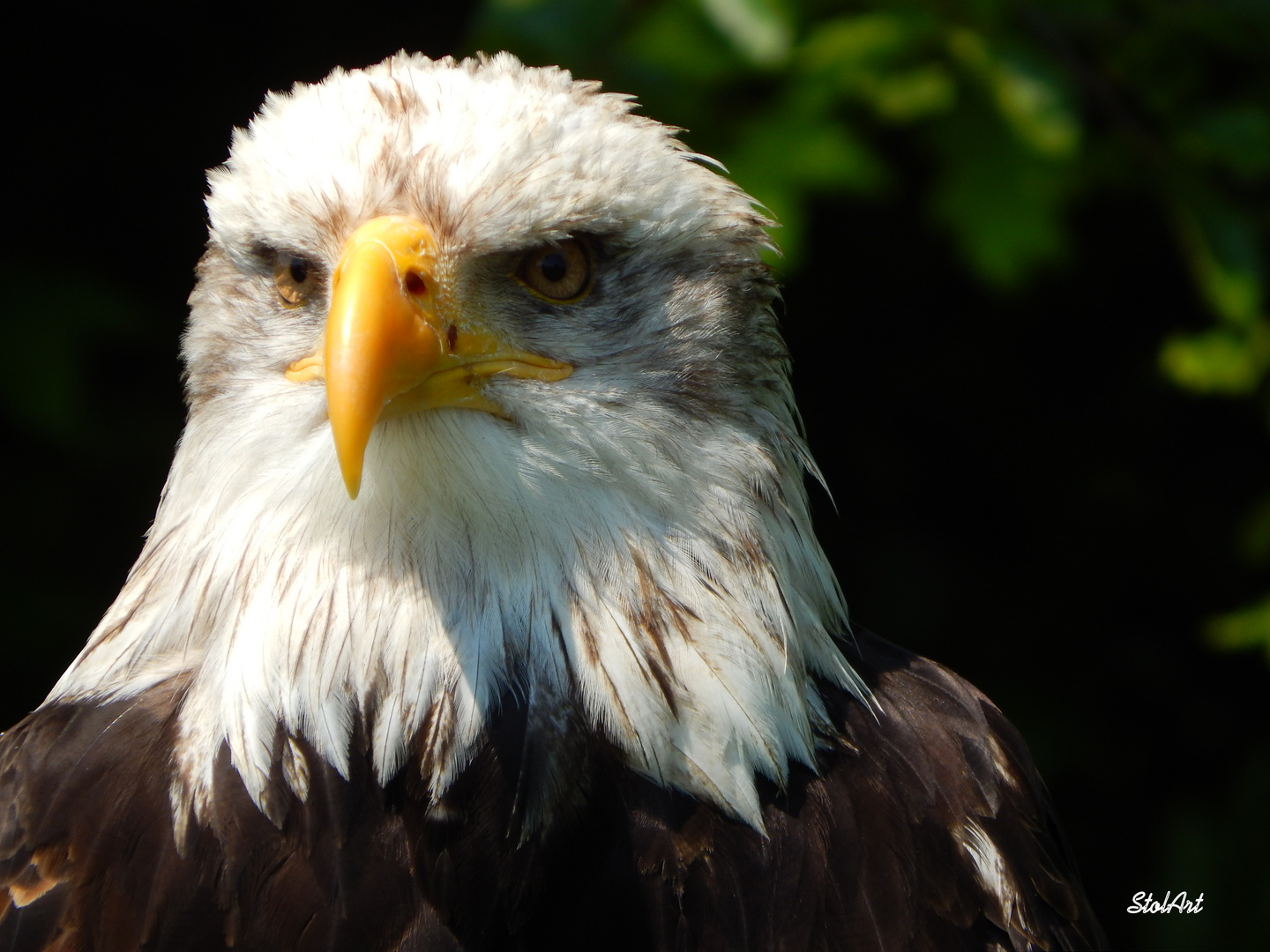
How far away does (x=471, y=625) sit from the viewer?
5.60 feet

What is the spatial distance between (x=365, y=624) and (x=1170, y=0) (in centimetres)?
231

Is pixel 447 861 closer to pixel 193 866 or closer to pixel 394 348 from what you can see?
pixel 193 866

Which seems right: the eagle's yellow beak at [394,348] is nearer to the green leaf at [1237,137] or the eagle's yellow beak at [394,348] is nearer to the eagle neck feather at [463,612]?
the eagle neck feather at [463,612]

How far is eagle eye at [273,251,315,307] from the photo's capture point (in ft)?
5.94

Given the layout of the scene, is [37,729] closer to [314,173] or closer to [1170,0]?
[314,173]

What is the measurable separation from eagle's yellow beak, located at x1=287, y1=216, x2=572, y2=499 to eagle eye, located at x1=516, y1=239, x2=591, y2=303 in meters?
0.10

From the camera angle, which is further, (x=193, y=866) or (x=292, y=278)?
(x=292, y=278)

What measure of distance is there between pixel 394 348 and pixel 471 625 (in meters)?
0.39

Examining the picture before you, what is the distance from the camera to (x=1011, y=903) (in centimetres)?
192

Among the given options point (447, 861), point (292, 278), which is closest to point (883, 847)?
point (447, 861)

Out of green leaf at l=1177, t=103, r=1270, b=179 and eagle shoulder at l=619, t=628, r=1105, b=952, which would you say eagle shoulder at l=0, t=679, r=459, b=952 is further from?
green leaf at l=1177, t=103, r=1270, b=179

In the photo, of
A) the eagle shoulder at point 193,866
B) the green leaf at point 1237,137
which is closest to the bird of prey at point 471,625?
the eagle shoulder at point 193,866

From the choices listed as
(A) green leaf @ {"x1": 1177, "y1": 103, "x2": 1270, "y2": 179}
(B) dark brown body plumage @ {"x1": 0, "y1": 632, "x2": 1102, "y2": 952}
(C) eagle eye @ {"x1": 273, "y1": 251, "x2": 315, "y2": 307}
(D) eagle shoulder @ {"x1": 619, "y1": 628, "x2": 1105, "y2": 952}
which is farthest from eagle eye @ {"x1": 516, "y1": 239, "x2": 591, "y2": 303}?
(A) green leaf @ {"x1": 1177, "y1": 103, "x2": 1270, "y2": 179}

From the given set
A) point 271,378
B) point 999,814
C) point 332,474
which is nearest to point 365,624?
point 332,474
